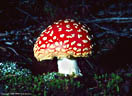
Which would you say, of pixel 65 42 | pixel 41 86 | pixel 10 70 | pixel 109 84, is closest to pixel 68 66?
pixel 65 42

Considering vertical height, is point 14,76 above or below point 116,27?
below

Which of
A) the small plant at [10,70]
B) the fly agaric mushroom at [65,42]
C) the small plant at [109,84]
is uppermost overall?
the fly agaric mushroom at [65,42]

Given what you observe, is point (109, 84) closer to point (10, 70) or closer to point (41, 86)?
point (41, 86)

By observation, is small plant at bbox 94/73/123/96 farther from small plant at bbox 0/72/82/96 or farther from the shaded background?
the shaded background

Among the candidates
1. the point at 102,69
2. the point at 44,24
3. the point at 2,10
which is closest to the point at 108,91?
the point at 102,69

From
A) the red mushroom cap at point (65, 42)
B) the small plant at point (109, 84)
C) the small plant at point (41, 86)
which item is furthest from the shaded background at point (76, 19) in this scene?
the small plant at point (41, 86)

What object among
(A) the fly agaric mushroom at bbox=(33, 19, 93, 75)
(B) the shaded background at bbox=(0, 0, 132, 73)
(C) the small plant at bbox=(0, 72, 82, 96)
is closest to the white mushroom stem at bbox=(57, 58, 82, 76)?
(C) the small plant at bbox=(0, 72, 82, 96)

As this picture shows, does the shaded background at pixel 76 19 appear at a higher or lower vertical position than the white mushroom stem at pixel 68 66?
higher

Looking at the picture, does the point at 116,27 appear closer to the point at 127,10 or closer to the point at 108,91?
the point at 127,10

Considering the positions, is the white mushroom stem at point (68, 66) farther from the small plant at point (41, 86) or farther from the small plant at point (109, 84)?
the small plant at point (109, 84)
